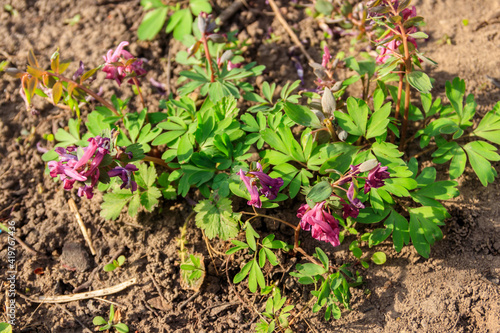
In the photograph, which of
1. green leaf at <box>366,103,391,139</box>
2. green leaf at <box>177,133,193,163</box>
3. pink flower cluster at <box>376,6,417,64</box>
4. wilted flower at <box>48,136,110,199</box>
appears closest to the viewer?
wilted flower at <box>48,136,110,199</box>

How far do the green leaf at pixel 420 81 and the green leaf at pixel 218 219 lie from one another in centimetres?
142

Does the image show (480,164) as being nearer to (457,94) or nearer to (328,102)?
(457,94)

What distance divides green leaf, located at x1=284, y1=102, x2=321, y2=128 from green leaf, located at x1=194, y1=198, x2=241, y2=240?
2.42 feet

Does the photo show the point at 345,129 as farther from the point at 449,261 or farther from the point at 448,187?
the point at 449,261

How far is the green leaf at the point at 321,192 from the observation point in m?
2.08

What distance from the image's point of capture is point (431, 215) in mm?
2586

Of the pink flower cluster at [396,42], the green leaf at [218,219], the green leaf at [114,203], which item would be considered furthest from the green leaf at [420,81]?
the green leaf at [114,203]

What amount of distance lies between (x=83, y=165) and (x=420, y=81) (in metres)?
2.16

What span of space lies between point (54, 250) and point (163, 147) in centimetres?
118

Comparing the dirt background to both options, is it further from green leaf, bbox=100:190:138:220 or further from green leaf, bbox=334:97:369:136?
green leaf, bbox=334:97:369:136

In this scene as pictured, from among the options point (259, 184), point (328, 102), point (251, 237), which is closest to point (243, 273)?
point (251, 237)

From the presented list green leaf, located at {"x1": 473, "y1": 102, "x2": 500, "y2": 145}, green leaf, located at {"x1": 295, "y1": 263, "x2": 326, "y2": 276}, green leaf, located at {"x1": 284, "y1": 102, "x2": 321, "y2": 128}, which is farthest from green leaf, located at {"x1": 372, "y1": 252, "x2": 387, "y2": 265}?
green leaf, located at {"x1": 473, "y1": 102, "x2": 500, "y2": 145}

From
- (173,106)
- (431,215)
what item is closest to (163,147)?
(173,106)

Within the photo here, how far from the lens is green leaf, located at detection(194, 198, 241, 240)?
2590mm
